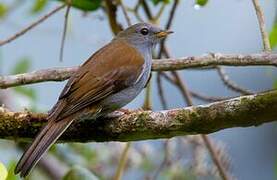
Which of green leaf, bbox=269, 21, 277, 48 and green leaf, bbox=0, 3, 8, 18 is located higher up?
green leaf, bbox=269, 21, 277, 48

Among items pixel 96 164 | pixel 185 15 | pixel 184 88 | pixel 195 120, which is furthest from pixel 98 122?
pixel 185 15

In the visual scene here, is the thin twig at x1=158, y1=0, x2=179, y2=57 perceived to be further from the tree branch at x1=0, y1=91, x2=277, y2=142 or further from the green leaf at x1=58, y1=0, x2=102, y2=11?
the tree branch at x1=0, y1=91, x2=277, y2=142

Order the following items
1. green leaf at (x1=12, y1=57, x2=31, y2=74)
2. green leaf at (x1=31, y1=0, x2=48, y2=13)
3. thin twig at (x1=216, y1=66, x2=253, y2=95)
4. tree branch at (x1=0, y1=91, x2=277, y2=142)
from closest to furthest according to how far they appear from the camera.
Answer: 1. tree branch at (x1=0, y1=91, x2=277, y2=142)
2. thin twig at (x1=216, y1=66, x2=253, y2=95)
3. green leaf at (x1=31, y1=0, x2=48, y2=13)
4. green leaf at (x1=12, y1=57, x2=31, y2=74)

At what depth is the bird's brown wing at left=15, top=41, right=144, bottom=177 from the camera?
11.7ft

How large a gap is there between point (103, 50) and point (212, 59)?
884 mm

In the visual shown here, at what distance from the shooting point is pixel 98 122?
3.74m

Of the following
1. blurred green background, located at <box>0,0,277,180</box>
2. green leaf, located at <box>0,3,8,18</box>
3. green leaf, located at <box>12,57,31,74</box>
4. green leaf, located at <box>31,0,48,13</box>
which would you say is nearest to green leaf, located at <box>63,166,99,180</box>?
blurred green background, located at <box>0,0,277,180</box>

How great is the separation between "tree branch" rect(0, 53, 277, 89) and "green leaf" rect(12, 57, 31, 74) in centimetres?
169

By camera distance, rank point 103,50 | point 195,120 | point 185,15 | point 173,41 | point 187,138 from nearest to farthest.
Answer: point 195,120 < point 103,50 < point 187,138 < point 185,15 < point 173,41

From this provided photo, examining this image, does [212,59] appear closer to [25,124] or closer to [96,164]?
[25,124]

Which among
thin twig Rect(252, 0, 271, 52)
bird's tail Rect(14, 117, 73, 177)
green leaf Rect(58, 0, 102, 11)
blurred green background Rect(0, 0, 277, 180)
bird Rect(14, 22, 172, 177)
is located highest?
thin twig Rect(252, 0, 271, 52)

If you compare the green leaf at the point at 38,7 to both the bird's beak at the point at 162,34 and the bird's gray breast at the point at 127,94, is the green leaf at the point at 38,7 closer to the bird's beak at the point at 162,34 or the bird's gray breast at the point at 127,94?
the bird's beak at the point at 162,34

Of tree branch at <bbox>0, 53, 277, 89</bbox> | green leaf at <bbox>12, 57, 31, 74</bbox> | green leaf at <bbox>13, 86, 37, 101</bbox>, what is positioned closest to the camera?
tree branch at <bbox>0, 53, 277, 89</bbox>

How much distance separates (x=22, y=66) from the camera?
19.1 ft
